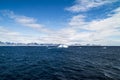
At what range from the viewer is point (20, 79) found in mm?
22609

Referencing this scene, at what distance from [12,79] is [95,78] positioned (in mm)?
15752

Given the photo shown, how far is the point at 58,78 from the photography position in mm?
23594

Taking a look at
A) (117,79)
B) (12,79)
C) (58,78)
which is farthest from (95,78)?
(12,79)

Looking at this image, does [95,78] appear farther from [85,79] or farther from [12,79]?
[12,79]

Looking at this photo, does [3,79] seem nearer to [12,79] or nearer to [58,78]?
[12,79]

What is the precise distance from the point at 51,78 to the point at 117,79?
12.6 meters

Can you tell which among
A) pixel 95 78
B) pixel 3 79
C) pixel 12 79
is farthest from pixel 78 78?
pixel 3 79

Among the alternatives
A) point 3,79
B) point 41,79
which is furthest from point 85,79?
point 3,79

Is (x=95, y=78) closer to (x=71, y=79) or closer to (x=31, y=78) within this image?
(x=71, y=79)

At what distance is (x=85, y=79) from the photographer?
74.4ft

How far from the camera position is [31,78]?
23312 millimetres

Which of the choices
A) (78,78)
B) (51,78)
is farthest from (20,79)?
(78,78)

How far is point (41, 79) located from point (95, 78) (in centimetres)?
1035

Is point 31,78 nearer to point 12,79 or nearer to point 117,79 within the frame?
point 12,79
